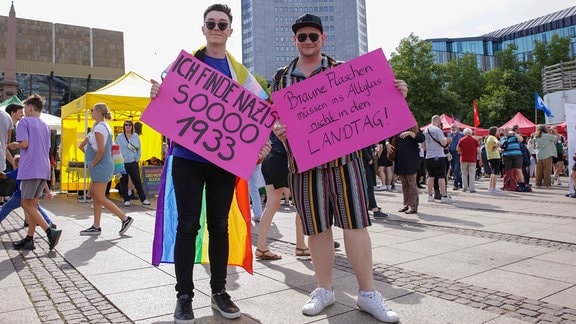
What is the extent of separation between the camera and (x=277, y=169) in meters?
4.45

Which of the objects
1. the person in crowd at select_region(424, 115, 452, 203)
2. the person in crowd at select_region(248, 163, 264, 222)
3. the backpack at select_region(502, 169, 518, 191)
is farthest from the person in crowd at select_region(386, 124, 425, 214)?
the backpack at select_region(502, 169, 518, 191)

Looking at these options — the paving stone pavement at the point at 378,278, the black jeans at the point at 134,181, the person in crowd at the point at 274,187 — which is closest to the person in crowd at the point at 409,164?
the paving stone pavement at the point at 378,278

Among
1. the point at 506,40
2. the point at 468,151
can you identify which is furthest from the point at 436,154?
the point at 506,40

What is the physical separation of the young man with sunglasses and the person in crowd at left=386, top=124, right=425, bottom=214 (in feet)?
16.4

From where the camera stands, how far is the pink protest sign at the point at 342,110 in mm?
2949

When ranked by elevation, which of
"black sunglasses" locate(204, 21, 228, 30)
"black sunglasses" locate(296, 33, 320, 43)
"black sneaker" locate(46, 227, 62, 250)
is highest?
"black sunglasses" locate(204, 21, 228, 30)

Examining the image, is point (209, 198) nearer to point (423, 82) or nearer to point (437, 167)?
point (437, 167)

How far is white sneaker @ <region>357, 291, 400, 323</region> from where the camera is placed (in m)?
2.70

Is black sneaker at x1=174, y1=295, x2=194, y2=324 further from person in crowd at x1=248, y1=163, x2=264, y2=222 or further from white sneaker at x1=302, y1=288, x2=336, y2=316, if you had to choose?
person in crowd at x1=248, y1=163, x2=264, y2=222

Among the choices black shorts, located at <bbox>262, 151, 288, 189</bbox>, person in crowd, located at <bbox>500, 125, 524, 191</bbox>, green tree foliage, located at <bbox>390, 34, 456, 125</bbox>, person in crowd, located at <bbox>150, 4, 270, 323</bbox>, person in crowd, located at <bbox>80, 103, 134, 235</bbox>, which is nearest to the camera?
person in crowd, located at <bbox>150, 4, 270, 323</bbox>

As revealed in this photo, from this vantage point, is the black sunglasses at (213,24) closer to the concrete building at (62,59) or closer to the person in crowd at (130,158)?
the person in crowd at (130,158)

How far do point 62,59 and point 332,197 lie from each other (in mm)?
71311

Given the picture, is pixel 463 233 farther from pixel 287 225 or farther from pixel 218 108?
pixel 218 108

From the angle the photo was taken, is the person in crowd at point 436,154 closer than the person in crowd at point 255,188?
No
